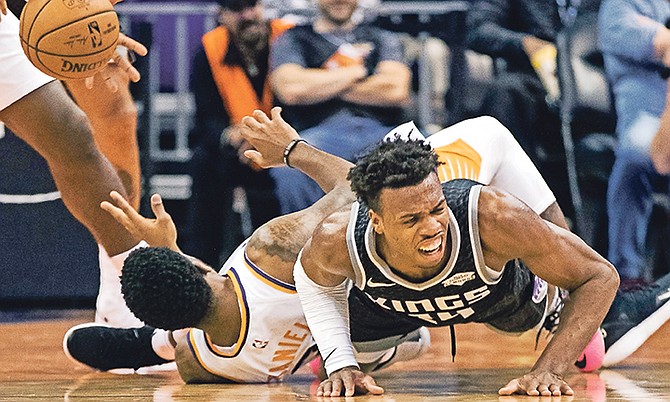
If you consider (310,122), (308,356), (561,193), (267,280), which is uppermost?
(267,280)

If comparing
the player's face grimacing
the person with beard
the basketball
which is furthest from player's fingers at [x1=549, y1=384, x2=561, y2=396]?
the person with beard

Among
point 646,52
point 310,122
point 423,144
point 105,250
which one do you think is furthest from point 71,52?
point 646,52

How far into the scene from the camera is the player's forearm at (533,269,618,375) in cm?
332

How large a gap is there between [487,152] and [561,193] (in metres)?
2.71

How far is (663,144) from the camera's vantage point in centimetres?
655

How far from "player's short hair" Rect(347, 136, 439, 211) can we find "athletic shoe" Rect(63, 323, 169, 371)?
1.29 m

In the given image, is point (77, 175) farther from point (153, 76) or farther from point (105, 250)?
point (153, 76)

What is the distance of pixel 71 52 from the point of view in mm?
3689

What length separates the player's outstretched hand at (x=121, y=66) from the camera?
407 cm

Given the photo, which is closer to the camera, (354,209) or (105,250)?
(354,209)

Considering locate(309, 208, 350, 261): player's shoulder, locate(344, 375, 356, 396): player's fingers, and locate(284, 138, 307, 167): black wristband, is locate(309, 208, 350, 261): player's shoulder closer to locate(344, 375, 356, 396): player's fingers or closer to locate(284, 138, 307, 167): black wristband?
locate(344, 375, 356, 396): player's fingers

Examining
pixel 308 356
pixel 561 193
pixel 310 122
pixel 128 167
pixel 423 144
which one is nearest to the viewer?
pixel 423 144

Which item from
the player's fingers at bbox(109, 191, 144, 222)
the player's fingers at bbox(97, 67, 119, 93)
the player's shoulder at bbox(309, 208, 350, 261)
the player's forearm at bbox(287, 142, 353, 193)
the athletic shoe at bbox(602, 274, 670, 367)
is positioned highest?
the player's shoulder at bbox(309, 208, 350, 261)

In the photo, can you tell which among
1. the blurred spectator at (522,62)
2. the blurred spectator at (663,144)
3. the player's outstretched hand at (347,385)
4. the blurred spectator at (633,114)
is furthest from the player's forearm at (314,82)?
the player's outstretched hand at (347,385)
